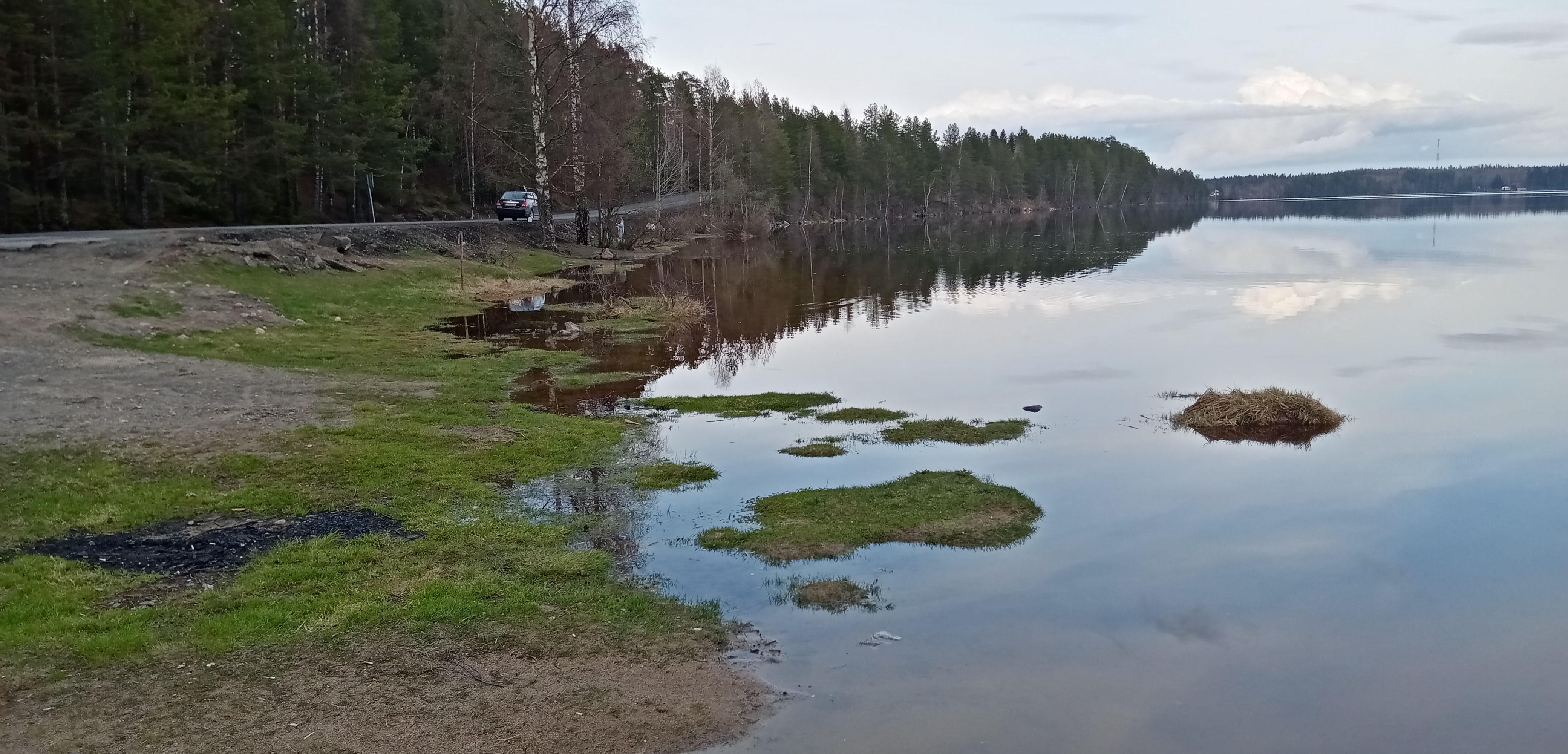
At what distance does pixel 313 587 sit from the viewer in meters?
10.3

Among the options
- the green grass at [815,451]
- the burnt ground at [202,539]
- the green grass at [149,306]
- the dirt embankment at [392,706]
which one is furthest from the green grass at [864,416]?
the green grass at [149,306]

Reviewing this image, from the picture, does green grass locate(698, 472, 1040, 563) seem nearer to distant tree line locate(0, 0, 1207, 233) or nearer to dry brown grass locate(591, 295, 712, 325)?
dry brown grass locate(591, 295, 712, 325)

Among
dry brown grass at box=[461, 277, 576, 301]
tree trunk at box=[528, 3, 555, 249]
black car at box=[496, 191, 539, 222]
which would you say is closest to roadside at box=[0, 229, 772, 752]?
dry brown grass at box=[461, 277, 576, 301]

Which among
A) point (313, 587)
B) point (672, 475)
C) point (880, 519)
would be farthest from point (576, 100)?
point (313, 587)

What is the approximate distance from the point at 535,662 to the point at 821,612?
2.99 m

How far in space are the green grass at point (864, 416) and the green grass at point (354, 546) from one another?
13.1 ft

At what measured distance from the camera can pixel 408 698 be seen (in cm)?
836

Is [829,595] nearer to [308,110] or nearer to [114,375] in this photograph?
[114,375]

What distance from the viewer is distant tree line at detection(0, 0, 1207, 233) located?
38.3 meters

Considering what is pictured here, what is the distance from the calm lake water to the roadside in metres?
0.94

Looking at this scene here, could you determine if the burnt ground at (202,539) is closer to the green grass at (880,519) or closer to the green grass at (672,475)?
the green grass at (672,475)

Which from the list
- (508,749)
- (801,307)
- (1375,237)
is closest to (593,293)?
(801,307)

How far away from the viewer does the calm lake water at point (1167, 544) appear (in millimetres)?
9008

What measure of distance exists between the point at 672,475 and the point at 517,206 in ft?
149
